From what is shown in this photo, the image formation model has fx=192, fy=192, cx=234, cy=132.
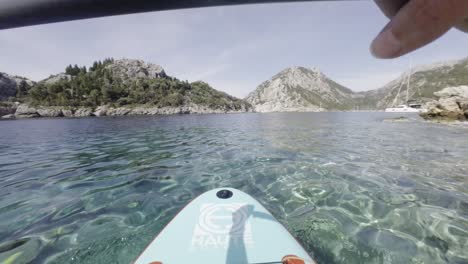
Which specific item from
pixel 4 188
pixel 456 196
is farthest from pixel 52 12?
pixel 4 188

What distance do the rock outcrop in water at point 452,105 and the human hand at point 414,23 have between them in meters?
41.8

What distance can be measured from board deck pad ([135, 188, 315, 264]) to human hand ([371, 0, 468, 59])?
307 cm

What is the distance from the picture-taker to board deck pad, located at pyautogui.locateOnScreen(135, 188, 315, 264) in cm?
295

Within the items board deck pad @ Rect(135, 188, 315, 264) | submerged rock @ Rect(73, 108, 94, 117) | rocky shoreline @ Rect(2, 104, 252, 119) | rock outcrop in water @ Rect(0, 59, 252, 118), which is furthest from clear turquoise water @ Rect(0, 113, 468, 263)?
rock outcrop in water @ Rect(0, 59, 252, 118)

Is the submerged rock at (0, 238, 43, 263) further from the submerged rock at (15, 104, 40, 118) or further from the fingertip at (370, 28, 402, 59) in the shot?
the submerged rock at (15, 104, 40, 118)

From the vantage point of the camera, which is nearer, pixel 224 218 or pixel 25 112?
pixel 224 218

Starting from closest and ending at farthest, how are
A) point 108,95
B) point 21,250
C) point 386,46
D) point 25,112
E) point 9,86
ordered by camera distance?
point 386,46 → point 21,250 → point 25,112 → point 108,95 → point 9,86

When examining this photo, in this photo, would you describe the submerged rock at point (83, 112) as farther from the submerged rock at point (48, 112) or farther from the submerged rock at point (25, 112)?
the submerged rock at point (25, 112)

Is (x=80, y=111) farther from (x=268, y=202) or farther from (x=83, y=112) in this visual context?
(x=268, y=202)

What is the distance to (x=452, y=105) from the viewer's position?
1145 inches

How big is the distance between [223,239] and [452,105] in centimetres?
4248

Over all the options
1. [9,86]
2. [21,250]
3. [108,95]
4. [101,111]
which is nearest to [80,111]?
[101,111]

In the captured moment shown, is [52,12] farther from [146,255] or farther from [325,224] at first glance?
[325,224]

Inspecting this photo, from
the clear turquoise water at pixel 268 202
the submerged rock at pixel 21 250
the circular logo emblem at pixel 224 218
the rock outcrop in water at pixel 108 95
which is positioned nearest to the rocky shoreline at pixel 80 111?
the rock outcrop in water at pixel 108 95
